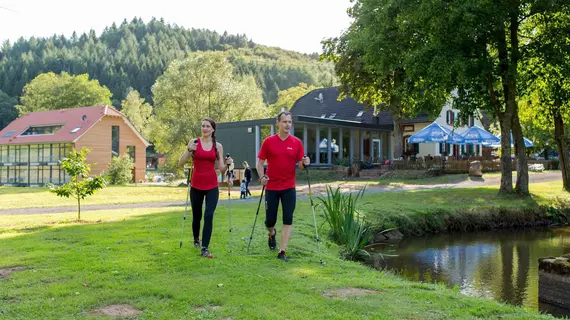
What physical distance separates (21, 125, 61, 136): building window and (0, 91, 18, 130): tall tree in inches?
1687

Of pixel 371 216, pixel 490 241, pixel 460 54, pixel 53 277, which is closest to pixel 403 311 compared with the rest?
pixel 53 277

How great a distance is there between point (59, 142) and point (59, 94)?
22.1 metres

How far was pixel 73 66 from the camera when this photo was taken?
122 metres

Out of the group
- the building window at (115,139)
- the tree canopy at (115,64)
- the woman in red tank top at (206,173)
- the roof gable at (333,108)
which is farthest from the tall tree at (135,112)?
the woman in red tank top at (206,173)

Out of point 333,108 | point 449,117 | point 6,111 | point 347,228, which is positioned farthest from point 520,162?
point 6,111

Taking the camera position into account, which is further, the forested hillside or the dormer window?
the forested hillside

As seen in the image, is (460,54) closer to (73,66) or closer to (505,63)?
(505,63)

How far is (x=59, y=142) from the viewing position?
46.3m

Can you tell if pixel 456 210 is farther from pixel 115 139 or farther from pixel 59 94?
pixel 59 94

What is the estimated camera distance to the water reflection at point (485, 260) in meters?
8.03

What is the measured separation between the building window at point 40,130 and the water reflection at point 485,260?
147ft

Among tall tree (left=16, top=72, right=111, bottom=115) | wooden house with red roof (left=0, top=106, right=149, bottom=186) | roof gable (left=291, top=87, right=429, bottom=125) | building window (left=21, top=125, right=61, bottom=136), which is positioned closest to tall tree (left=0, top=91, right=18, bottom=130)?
tall tree (left=16, top=72, right=111, bottom=115)

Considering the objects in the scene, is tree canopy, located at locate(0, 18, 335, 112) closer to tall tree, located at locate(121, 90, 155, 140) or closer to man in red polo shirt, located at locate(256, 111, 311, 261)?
tall tree, located at locate(121, 90, 155, 140)

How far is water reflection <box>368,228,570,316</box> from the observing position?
26.4 ft
